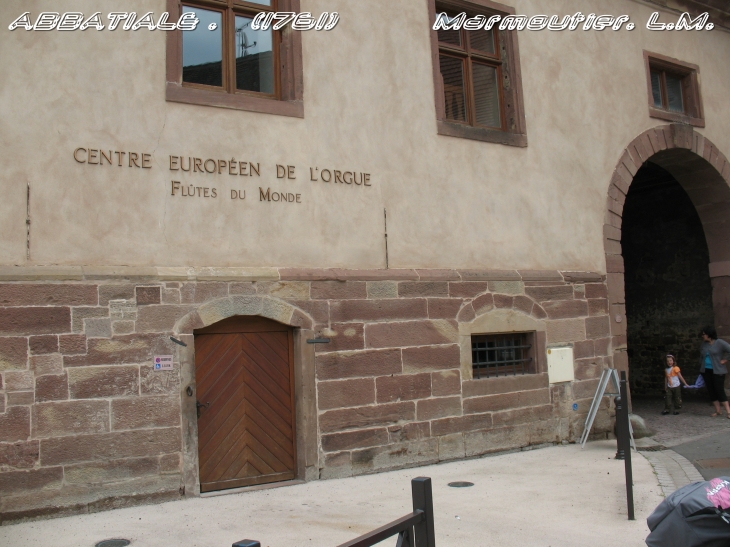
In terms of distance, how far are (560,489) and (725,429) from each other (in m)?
4.56

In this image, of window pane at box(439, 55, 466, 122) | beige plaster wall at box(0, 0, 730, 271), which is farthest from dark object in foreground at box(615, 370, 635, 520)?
window pane at box(439, 55, 466, 122)

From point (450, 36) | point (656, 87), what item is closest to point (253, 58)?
point (450, 36)

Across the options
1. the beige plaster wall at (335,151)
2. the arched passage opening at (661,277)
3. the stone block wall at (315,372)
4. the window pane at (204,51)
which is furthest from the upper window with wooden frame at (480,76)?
the arched passage opening at (661,277)

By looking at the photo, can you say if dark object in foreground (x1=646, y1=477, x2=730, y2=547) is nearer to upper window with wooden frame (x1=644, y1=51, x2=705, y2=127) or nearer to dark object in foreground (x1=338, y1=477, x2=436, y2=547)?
dark object in foreground (x1=338, y1=477, x2=436, y2=547)

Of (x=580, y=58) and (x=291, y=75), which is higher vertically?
(x=580, y=58)

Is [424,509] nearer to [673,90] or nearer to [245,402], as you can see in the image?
[245,402]

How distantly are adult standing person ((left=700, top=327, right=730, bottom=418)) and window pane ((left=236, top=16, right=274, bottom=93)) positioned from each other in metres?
7.79

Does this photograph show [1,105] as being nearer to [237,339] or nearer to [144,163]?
[144,163]

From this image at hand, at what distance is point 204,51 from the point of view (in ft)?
22.4

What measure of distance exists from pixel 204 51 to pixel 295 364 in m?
3.01

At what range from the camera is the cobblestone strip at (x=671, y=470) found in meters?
6.61

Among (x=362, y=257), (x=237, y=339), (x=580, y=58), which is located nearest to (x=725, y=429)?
(x=580, y=58)

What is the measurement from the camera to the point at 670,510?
347 cm

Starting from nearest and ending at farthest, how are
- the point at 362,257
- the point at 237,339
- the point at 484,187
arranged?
the point at 237,339, the point at 362,257, the point at 484,187
